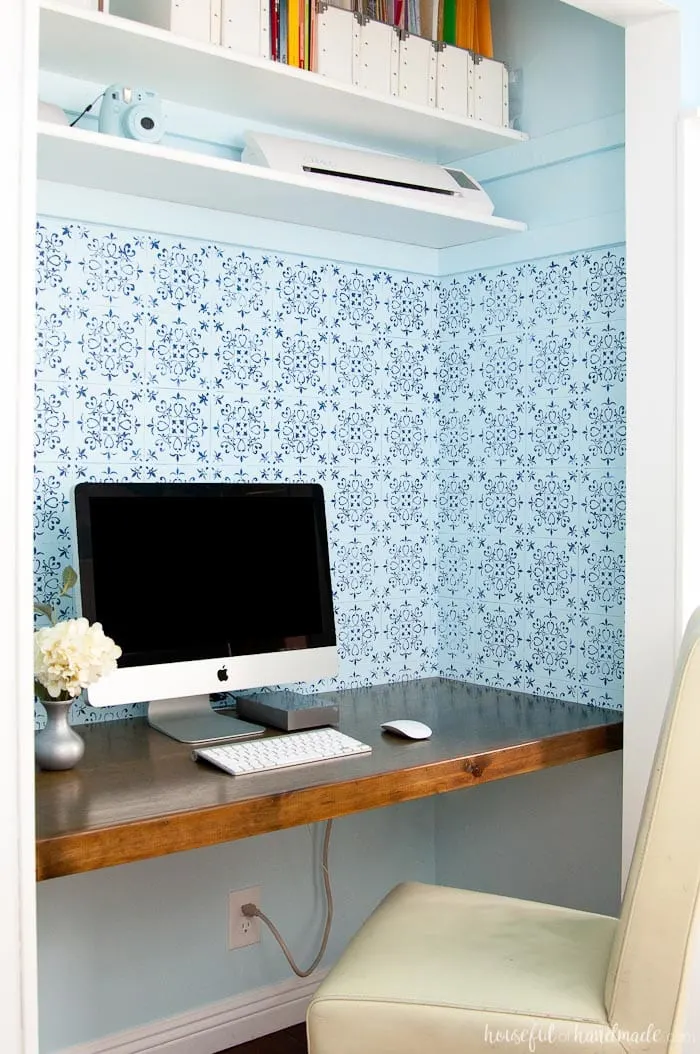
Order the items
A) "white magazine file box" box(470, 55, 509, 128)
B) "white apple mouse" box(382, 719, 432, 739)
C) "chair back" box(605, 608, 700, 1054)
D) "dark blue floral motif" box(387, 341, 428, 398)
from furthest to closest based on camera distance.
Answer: "dark blue floral motif" box(387, 341, 428, 398) → "white magazine file box" box(470, 55, 509, 128) → "white apple mouse" box(382, 719, 432, 739) → "chair back" box(605, 608, 700, 1054)

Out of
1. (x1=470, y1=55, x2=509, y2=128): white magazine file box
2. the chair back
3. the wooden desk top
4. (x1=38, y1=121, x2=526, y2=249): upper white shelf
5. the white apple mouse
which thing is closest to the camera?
the chair back

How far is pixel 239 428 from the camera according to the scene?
2459mm

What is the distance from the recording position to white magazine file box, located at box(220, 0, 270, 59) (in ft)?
7.02

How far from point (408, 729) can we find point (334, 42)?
4.65ft

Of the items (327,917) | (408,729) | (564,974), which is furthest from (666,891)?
(327,917)

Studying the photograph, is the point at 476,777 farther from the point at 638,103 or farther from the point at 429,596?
the point at 638,103

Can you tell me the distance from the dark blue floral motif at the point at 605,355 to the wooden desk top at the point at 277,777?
2.39 feet

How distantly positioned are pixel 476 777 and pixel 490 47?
170 cm

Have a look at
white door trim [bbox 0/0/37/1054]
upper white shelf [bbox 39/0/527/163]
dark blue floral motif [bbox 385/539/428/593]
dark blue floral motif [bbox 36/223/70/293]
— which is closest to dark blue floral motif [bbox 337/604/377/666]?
dark blue floral motif [bbox 385/539/428/593]

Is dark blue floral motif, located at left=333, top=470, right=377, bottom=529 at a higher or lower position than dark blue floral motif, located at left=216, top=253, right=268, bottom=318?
lower

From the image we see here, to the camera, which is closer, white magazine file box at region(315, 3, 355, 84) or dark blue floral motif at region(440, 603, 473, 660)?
white magazine file box at region(315, 3, 355, 84)

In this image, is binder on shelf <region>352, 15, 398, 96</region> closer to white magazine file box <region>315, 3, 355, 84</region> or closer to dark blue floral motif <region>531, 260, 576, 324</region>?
white magazine file box <region>315, 3, 355, 84</region>

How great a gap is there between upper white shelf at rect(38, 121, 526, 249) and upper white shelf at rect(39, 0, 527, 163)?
0.62 ft

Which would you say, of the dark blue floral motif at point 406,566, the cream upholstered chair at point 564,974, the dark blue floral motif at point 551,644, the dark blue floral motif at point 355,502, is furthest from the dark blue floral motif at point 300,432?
the cream upholstered chair at point 564,974
